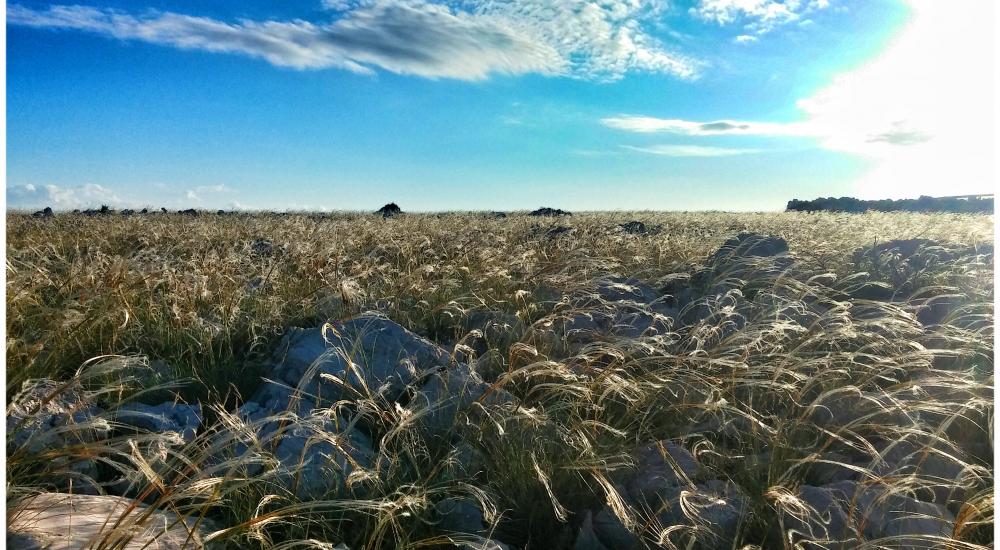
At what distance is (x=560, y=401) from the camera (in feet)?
9.72

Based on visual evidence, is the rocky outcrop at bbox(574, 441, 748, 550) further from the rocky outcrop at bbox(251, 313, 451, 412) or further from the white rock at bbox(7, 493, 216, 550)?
the white rock at bbox(7, 493, 216, 550)

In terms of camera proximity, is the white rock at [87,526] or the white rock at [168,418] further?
the white rock at [168,418]

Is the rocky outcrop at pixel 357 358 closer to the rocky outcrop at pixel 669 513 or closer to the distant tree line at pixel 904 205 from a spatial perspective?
the rocky outcrop at pixel 669 513

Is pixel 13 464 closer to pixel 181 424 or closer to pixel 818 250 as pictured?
pixel 181 424

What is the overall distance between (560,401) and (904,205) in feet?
138

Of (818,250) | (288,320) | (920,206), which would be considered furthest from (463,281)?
(920,206)

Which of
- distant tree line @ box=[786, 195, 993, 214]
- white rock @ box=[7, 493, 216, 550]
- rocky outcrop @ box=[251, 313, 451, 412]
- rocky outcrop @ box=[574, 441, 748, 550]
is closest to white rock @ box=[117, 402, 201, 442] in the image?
rocky outcrop @ box=[251, 313, 451, 412]

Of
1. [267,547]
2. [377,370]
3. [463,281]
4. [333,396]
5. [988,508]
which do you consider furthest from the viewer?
[463,281]

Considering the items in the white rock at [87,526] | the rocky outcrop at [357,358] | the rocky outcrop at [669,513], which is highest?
the rocky outcrop at [357,358]

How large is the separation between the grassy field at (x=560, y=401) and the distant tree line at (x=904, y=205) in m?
31.1

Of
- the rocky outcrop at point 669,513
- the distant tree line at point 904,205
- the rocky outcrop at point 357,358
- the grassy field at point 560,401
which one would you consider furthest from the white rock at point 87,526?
the distant tree line at point 904,205

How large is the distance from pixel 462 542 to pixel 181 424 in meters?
1.66

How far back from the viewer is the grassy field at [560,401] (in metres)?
2.20

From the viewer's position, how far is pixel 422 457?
2779mm
